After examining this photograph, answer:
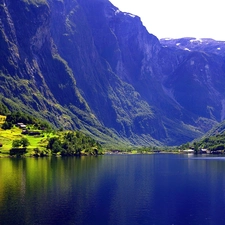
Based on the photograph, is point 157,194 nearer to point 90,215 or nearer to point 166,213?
point 166,213

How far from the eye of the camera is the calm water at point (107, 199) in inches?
3337

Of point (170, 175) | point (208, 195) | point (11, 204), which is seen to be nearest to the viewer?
point (11, 204)

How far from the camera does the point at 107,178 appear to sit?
143625 millimetres

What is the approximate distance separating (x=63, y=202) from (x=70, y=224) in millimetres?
18231

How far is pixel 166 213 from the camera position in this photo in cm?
9075

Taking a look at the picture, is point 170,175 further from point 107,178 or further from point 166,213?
point 166,213

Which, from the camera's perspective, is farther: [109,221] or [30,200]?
[30,200]

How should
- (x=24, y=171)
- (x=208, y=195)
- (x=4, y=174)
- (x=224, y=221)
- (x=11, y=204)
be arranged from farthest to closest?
(x=24, y=171) < (x=4, y=174) < (x=208, y=195) < (x=11, y=204) < (x=224, y=221)

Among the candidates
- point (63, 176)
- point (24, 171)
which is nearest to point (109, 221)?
point (63, 176)

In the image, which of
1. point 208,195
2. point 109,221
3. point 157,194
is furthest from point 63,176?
point 109,221

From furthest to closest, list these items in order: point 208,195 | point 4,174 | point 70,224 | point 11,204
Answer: point 4,174, point 208,195, point 11,204, point 70,224

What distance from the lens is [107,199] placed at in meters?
103

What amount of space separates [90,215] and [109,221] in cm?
539

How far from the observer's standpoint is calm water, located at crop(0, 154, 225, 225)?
8475 centimetres
